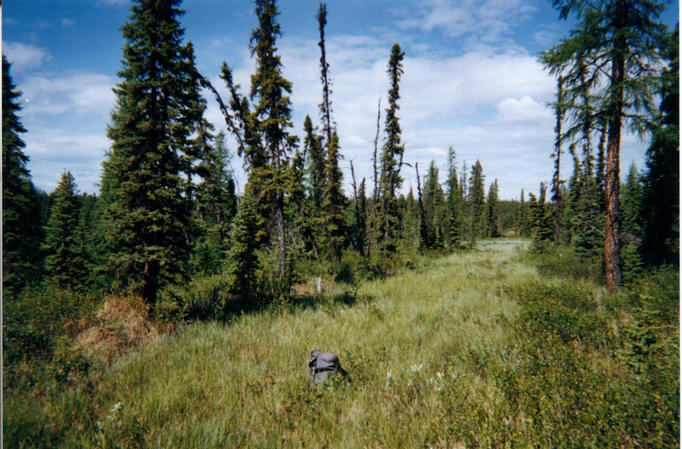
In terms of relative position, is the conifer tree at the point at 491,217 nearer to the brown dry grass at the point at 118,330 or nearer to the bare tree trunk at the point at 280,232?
the bare tree trunk at the point at 280,232

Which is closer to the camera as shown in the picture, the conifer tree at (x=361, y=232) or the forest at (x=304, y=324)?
the forest at (x=304, y=324)

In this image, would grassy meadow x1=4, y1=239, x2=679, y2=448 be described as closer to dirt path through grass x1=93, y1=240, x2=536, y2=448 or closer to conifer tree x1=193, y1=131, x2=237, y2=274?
dirt path through grass x1=93, y1=240, x2=536, y2=448

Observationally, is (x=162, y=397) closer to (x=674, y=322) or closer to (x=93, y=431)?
(x=93, y=431)

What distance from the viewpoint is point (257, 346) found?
6438 millimetres

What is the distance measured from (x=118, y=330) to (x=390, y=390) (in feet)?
21.0

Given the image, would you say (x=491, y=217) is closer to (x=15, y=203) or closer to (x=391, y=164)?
(x=391, y=164)

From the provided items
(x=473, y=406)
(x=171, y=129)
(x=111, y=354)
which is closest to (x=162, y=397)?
(x=111, y=354)

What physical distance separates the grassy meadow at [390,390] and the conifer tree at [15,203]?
16158mm

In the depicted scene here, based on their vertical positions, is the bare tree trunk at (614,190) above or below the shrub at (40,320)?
above

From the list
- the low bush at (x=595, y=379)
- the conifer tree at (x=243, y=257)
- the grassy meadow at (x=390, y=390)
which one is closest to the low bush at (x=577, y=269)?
the grassy meadow at (x=390, y=390)

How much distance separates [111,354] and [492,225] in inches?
3302

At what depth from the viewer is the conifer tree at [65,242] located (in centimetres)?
1820

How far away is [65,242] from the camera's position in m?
18.4

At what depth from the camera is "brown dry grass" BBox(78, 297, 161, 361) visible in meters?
5.82
